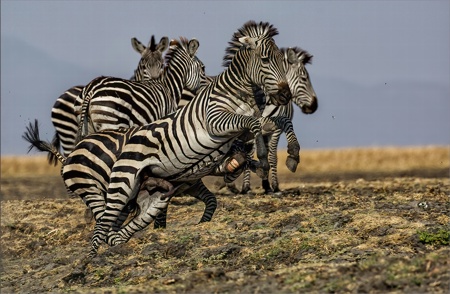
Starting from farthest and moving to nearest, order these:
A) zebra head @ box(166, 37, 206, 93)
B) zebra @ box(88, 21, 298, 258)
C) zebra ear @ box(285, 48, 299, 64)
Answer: zebra ear @ box(285, 48, 299, 64) → zebra head @ box(166, 37, 206, 93) → zebra @ box(88, 21, 298, 258)

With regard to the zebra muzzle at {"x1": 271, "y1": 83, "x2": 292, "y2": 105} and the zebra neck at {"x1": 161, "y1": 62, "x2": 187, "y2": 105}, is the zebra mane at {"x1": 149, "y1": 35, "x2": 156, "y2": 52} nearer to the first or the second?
the zebra neck at {"x1": 161, "y1": 62, "x2": 187, "y2": 105}

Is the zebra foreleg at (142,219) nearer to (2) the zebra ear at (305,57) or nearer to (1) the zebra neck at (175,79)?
(1) the zebra neck at (175,79)

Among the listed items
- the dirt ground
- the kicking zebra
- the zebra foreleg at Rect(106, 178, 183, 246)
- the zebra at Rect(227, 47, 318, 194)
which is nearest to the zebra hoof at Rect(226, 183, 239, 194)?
the zebra at Rect(227, 47, 318, 194)

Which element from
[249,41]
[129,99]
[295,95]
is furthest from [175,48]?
[249,41]

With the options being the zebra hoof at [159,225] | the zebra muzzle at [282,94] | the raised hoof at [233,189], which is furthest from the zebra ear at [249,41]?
the raised hoof at [233,189]

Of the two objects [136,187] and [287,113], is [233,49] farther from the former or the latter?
[287,113]

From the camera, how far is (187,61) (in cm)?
1617

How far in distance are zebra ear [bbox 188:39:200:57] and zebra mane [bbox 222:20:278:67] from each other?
3.16m

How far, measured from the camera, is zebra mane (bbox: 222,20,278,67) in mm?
12355

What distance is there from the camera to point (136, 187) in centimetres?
1207

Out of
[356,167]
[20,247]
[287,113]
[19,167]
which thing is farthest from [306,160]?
[20,247]

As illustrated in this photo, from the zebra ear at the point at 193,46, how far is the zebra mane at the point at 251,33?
10.4ft

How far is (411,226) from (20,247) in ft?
19.0

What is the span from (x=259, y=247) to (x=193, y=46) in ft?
19.5
